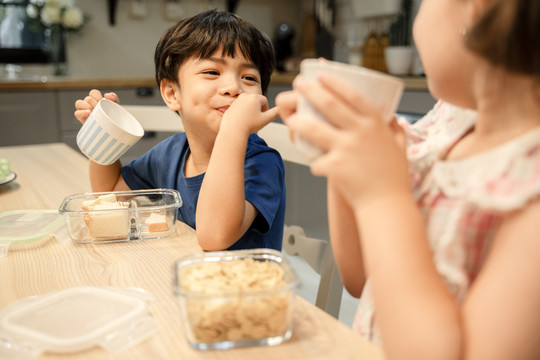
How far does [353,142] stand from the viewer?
0.43m

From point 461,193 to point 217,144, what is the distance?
47cm

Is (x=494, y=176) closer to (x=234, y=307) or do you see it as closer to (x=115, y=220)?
(x=234, y=307)

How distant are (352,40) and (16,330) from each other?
3.36 meters

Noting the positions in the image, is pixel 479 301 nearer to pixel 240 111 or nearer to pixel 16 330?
pixel 16 330

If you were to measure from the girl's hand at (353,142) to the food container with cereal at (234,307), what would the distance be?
138mm

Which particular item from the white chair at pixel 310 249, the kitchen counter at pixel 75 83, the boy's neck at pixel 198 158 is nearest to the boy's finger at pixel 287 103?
the white chair at pixel 310 249

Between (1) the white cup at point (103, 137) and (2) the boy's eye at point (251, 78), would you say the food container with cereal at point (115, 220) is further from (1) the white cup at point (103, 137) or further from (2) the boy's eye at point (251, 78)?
(2) the boy's eye at point (251, 78)

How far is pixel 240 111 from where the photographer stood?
0.87m

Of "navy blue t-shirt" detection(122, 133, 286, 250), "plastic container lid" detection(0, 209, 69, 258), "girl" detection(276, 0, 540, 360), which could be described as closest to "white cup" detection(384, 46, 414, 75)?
"navy blue t-shirt" detection(122, 133, 286, 250)

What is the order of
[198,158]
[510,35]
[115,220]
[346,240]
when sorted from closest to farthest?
1. [510,35]
2. [346,240]
3. [115,220]
4. [198,158]

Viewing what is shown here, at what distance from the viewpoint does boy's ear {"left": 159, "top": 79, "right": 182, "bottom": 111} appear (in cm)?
119

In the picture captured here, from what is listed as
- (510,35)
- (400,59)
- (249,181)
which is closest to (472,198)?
(510,35)

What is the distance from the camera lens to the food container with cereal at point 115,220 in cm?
83

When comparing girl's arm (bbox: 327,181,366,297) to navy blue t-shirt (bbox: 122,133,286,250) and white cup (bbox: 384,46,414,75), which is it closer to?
navy blue t-shirt (bbox: 122,133,286,250)
